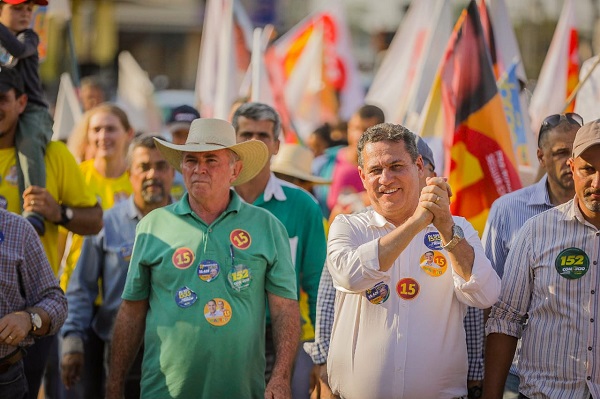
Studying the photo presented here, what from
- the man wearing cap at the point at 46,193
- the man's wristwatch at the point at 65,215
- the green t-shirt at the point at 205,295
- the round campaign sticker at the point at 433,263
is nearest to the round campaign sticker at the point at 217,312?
the green t-shirt at the point at 205,295

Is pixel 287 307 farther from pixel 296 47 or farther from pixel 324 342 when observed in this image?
pixel 296 47

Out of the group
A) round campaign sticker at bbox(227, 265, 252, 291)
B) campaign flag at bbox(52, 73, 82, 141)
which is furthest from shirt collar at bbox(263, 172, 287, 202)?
campaign flag at bbox(52, 73, 82, 141)

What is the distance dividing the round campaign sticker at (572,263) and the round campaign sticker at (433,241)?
1.99 feet

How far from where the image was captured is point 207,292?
571 cm

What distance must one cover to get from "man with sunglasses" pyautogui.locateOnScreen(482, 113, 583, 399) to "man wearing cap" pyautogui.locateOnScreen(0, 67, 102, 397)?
8.38 ft

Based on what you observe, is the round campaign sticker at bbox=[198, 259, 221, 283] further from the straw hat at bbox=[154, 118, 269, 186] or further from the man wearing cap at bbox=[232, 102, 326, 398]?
the man wearing cap at bbox=[232, 102, 326, 398]

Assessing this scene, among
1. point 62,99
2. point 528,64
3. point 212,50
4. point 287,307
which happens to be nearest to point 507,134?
point 287,307

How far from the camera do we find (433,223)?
16.7 feet

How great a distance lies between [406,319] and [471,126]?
10.5ft

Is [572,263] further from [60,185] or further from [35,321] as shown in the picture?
[60,185]

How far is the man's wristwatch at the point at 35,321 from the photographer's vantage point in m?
5.82

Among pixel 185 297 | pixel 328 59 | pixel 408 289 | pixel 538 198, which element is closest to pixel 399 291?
pixel 408 289

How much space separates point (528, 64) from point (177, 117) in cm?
3180

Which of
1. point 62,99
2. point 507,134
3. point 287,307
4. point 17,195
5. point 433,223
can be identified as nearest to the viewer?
point 433,223
